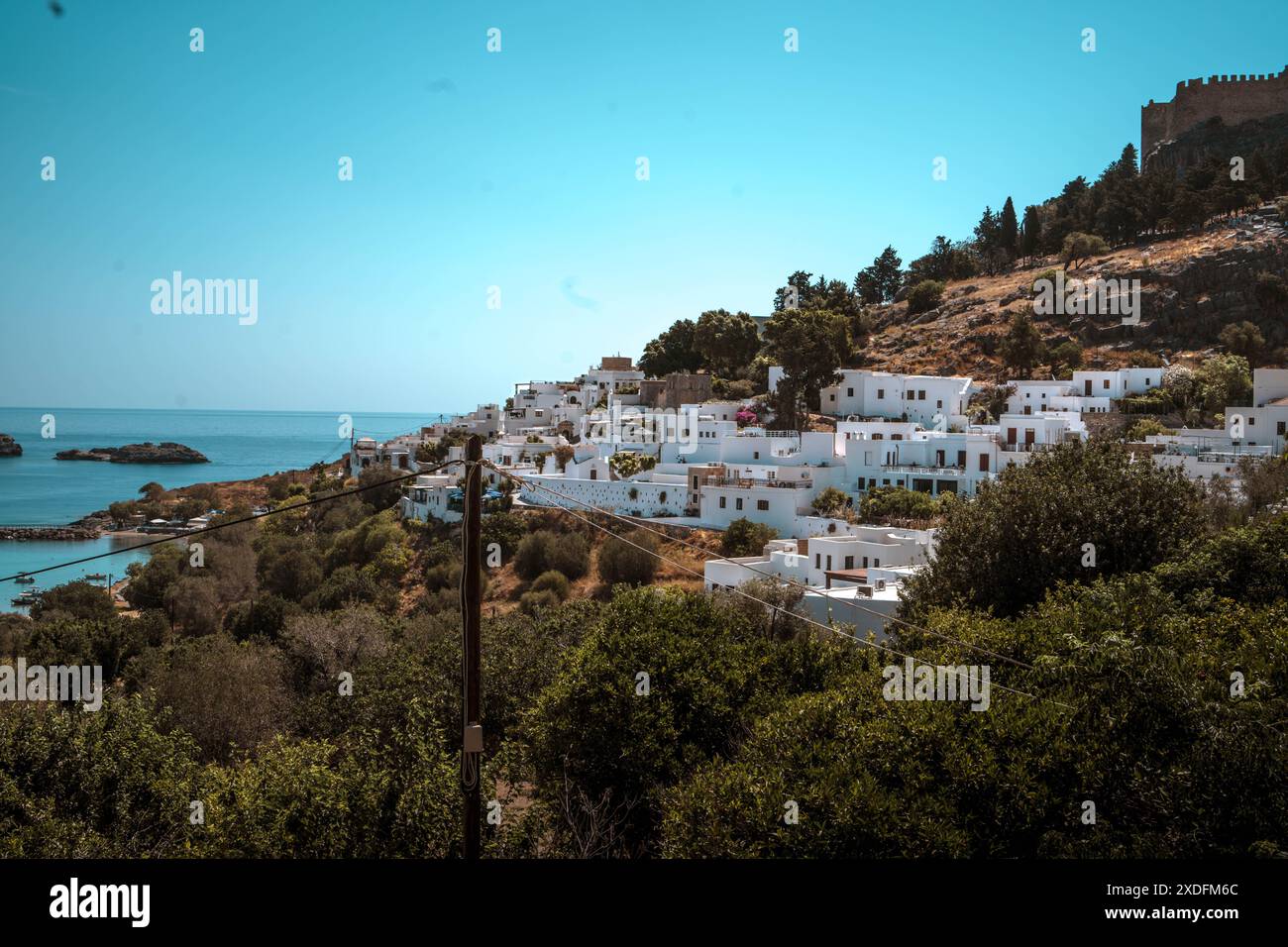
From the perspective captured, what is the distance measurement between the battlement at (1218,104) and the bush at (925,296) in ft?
91.5

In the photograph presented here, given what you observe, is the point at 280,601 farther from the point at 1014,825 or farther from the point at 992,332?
the point at 992,332

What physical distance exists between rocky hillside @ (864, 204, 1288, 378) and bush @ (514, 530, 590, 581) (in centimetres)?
2647

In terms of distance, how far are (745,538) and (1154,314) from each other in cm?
3440

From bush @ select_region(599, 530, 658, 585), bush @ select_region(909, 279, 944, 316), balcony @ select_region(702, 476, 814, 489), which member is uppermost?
bush @ select_region(909, 279, 944, 316)

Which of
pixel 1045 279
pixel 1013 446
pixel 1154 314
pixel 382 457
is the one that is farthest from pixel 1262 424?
pixel 382 457

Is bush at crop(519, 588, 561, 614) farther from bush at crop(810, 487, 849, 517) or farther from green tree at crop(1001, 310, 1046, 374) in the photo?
green tree at crop(1001, 310, 1046, 374)

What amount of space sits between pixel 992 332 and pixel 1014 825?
50356mm

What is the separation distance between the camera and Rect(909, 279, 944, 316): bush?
61281 mm

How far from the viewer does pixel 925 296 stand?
61375 millimetres

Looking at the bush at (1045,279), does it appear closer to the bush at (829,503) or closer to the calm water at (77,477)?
the bush at (829,503)

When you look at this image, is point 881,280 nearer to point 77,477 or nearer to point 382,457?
point 382,457

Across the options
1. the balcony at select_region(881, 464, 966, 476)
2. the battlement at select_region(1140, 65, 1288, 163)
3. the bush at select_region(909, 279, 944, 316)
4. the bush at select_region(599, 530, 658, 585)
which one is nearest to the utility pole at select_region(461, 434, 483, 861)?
the bush at select_region(599, 530, 658, 585)

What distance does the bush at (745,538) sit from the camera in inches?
1179
